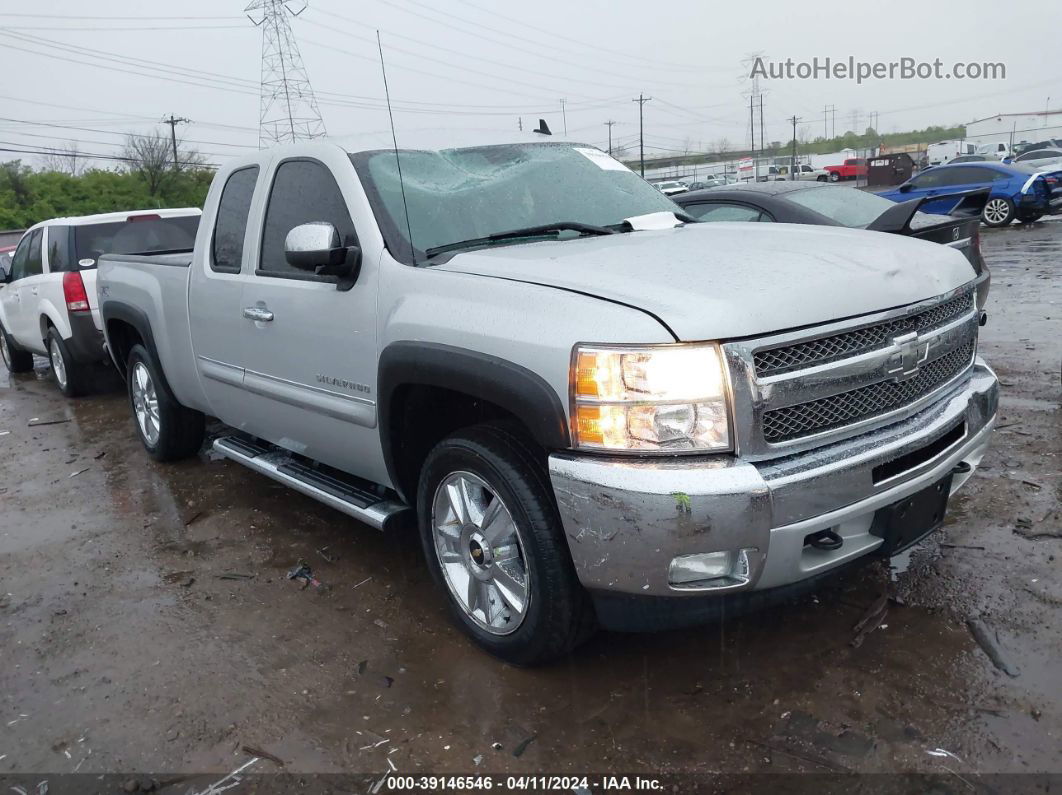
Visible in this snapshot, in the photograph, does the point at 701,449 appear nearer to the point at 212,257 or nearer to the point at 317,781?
the point at 317,781

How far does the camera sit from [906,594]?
3.43 m

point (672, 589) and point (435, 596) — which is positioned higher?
point (672, 589)

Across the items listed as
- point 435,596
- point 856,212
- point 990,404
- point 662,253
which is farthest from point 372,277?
point 856,212

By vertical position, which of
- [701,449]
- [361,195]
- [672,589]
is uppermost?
[361,195]

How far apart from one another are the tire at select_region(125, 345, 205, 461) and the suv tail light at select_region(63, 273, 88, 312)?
8.75 feet

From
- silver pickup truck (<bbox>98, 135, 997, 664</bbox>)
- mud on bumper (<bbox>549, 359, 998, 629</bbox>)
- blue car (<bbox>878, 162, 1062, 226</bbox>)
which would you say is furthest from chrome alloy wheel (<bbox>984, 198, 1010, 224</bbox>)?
mud on bumper (<bbox>549, 359, 998, 629</bbox>)

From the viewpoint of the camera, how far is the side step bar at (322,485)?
3502mm

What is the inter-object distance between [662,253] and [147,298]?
3.60 m

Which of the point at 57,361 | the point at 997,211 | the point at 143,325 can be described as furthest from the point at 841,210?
the point at 997,211

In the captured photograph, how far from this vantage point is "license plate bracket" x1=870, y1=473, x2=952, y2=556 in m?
2.73

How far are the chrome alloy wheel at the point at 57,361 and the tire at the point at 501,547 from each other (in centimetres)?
701

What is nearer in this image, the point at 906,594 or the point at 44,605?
the point at 906,594

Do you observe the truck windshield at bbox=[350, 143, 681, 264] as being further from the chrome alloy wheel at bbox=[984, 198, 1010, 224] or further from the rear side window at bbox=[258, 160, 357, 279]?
the chrome alloy wheel at bbox=[984, 198, 1010, 224]

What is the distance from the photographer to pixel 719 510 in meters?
2.37
